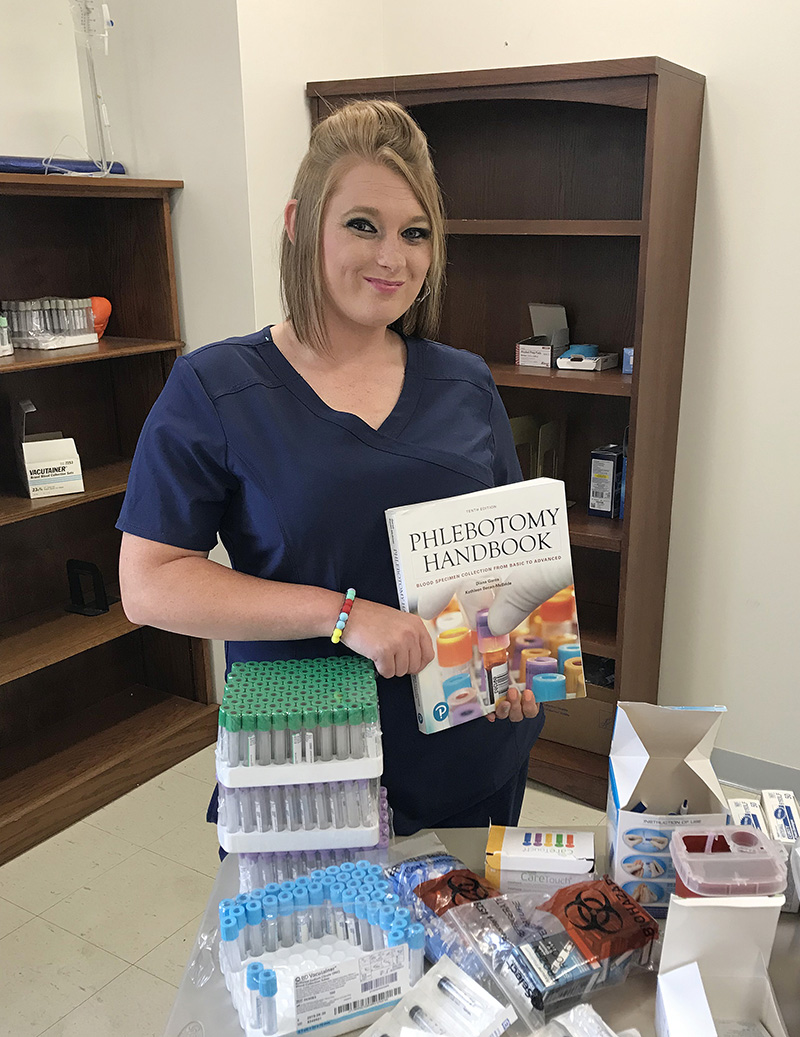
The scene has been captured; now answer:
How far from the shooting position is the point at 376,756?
3.26ft

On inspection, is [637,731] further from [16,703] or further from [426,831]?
[16,703]

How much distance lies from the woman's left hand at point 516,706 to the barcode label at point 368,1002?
15.8 inches

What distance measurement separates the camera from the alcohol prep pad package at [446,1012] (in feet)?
2.82

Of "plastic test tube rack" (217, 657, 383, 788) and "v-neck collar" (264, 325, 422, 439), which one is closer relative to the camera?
"plastic test tube rack" (217, 657, 383, 788)

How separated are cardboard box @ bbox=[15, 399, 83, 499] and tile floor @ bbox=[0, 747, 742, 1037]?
94cm

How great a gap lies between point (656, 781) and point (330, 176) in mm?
859

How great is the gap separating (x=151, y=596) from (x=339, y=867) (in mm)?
428

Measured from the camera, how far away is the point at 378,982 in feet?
2.97

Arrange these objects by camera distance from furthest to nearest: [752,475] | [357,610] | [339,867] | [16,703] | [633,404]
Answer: [16,703]
[752,475]
[633,404]
[357,610]
[339,867]

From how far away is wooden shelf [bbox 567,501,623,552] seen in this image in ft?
8.04

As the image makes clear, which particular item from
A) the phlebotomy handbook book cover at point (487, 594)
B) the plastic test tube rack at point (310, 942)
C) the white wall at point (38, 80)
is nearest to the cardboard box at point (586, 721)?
the phlebotomy handbook book cover at point (487, 594)

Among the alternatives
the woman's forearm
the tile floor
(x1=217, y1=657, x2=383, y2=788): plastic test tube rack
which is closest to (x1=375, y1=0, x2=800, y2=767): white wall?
the tile floor

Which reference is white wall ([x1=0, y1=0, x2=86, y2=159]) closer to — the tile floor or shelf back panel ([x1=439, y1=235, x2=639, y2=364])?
shelf back panel ([x1=439, y1=235, x2=639, y2=364])

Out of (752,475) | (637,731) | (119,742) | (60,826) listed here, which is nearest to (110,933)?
(60,826)
